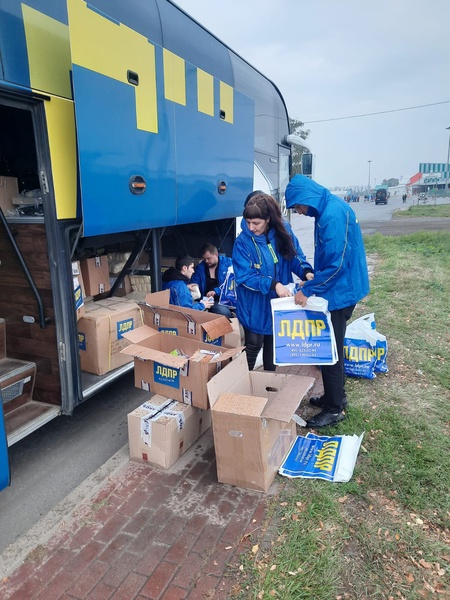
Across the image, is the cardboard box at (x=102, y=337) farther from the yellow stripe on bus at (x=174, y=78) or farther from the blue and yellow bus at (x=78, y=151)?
the yellow stripe on bus at (x=174, y=78)

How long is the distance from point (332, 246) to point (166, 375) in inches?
56.6

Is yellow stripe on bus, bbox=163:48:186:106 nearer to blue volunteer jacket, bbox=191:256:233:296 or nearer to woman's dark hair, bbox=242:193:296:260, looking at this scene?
woman's dark hair, bbox=242:193:296:260

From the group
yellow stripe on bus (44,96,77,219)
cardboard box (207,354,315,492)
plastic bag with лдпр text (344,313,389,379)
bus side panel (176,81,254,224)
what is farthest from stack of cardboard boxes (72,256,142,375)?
plastic bag with лдпр text (344,313,389,379)

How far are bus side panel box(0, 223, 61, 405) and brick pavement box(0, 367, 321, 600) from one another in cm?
84

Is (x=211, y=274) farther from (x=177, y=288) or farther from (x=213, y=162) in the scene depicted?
(x=213, y=162)

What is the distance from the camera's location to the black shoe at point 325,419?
10.6ft

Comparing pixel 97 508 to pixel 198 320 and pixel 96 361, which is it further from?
pixel 198 320

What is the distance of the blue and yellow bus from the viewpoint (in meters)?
2.48

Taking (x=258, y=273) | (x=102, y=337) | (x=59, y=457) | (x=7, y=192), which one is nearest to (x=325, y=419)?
(x=258, y=273)

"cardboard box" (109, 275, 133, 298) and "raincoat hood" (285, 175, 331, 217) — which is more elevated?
"raincoat hood" (285, 175, 331, 217)

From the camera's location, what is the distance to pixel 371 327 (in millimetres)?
4215

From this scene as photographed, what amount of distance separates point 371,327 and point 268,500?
7.41 feet

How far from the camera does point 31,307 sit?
289 cm

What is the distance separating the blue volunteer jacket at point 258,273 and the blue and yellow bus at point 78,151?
2.53 feet
